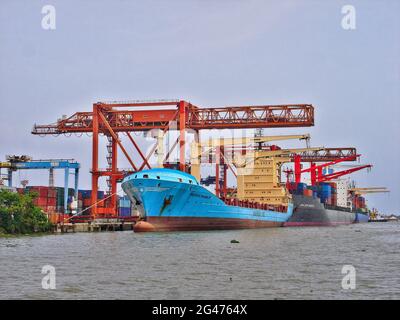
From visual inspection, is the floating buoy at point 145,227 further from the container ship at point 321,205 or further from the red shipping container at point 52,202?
the container ship at point 321,205

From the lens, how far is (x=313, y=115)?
2635 inches

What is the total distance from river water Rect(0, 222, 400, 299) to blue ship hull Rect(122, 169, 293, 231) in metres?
18.6

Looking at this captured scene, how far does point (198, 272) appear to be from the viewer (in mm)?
24578

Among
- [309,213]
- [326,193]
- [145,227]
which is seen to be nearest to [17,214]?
[145,227]

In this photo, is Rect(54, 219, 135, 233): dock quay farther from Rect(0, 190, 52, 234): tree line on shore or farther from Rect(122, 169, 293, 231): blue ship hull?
Rect(122, 169, 293, 231): blue ship hull

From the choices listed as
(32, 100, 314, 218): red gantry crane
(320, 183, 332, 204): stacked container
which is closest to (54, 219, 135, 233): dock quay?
(32, 100, 314, 218): red gantry crane

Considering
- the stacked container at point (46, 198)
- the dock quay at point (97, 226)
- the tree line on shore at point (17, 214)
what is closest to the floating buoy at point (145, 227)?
the tree line on shore at point (17, 214)

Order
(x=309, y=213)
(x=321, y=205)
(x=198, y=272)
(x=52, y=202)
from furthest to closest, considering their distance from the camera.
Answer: (x=321, y=205), (x=309, y=213), (x=52, y=202), (x=198, y=272)

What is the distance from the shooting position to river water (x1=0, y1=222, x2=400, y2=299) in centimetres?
1958

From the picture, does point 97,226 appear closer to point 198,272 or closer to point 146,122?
point 146,122

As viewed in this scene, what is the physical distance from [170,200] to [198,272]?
31.7m
